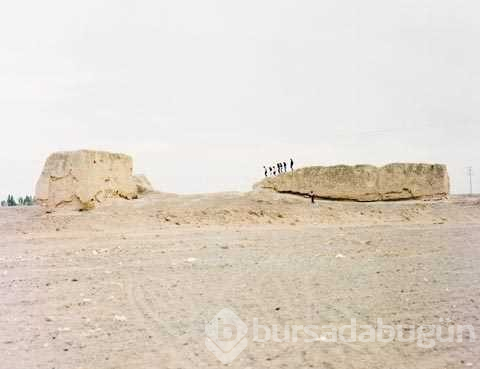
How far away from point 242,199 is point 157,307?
571 inches

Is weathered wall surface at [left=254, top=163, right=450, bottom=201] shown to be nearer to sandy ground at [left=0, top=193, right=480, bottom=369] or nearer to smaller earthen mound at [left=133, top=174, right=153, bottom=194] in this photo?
smaller earthen mound at [left=133, top=174, right=153, bottom=194]

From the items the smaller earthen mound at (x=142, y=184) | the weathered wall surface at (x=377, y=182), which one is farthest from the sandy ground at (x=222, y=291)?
the smaller earthen mound at (x=142, y=184)

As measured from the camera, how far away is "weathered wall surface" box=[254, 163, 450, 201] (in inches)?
935

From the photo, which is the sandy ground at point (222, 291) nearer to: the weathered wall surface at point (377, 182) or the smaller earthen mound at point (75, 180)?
the smaller earthen mound at point (75, 180)

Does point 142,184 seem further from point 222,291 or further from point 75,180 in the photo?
point 222,291

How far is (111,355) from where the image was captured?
5.01m

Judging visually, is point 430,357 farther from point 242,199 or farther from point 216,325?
point 242,199

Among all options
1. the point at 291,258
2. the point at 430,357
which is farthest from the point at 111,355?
the point at 291,258

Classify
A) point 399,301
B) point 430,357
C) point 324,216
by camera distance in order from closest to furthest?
point 430,357 → point 399,301 → point 324,216

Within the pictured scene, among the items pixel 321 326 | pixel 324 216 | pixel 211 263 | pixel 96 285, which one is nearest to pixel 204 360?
pixel 321 326

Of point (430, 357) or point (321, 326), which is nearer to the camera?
point (430, 357)

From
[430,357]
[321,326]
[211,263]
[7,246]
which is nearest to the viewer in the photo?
[430,357]

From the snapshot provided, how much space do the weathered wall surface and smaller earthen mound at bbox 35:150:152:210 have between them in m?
7.87

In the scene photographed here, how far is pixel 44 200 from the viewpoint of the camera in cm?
2020
